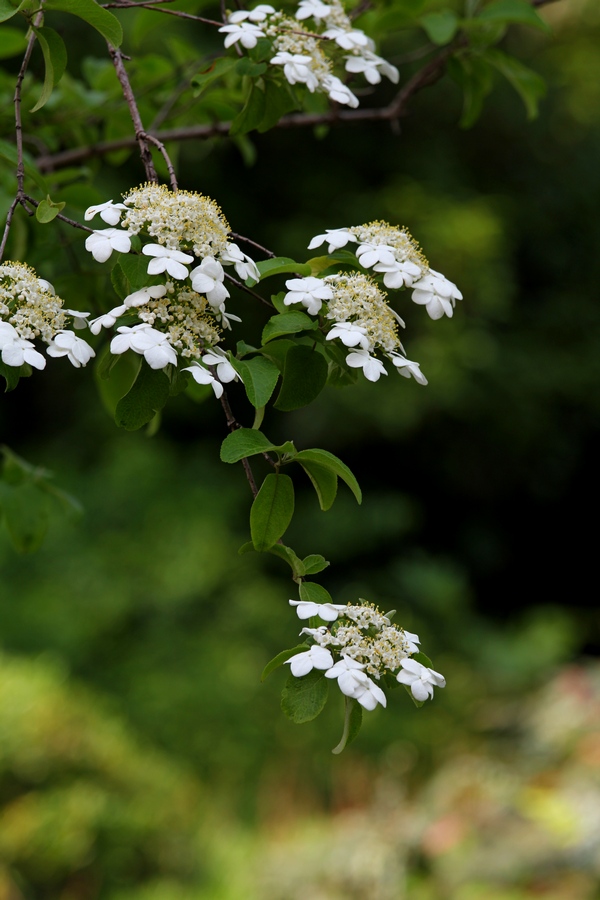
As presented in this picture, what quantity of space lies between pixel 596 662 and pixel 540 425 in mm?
1108

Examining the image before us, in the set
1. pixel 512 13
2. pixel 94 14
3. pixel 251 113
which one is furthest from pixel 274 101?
pixel 512 13

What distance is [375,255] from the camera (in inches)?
21.2

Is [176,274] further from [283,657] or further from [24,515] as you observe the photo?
[24,515]

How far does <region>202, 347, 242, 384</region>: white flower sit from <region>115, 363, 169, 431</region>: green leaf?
3 centimetres

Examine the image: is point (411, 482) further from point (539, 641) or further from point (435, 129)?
point (435, 129)

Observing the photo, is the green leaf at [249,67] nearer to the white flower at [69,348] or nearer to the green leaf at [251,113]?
the green leaf at [251,113]

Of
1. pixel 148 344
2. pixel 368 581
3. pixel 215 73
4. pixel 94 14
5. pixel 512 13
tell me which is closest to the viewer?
pixel 148 344

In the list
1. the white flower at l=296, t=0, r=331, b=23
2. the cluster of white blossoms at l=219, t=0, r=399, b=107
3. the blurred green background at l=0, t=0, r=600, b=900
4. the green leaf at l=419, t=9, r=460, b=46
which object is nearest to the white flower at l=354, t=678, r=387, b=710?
the cluster of white blossoms at l=219, t=0, r=399, b=107

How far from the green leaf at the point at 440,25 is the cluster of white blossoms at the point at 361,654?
65cm

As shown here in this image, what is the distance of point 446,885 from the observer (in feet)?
7.88

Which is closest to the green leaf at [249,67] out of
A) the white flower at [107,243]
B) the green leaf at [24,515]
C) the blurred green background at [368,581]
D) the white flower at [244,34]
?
the white flower at [244,34]

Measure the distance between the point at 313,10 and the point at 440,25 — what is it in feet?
0.87

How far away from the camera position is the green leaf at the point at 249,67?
25.2 inches

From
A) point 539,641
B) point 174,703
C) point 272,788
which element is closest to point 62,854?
point 174,703
